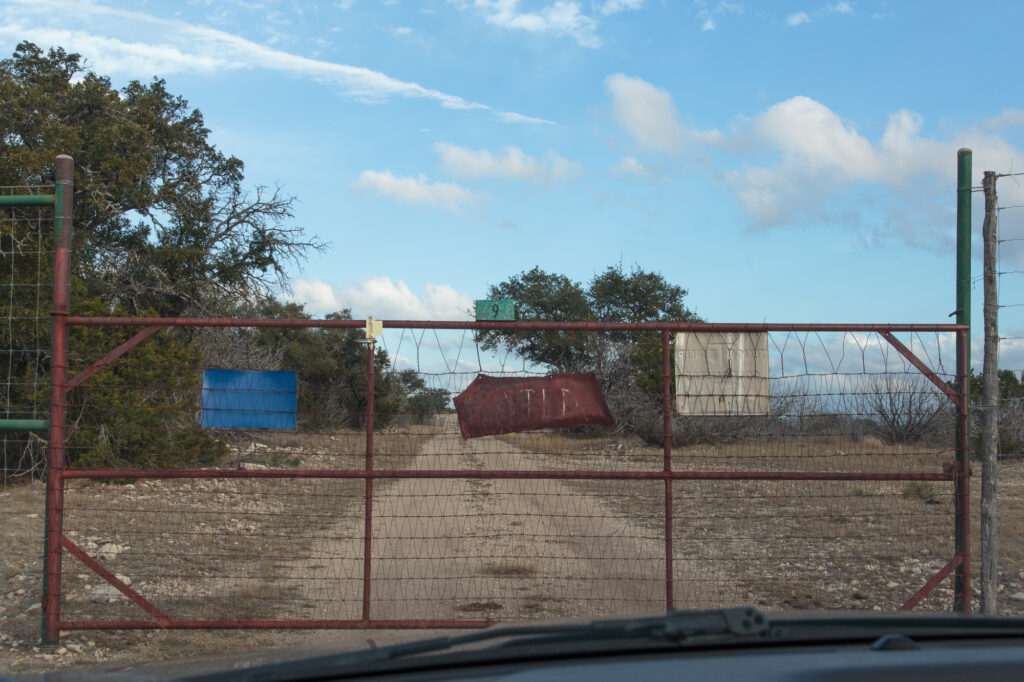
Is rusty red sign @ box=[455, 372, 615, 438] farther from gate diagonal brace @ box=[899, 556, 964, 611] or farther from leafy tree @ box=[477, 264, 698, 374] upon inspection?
leafy tree @ box=[477, 264, 698, 374]

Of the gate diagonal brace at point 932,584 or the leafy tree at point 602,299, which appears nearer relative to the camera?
the gate diagonal brace at point 932,584

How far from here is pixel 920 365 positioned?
6297 millimetres

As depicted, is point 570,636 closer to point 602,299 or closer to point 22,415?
point 22,415

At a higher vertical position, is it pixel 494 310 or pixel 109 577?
pixel 494 310

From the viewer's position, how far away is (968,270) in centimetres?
655

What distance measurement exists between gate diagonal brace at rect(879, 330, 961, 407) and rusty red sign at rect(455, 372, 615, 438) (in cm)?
222

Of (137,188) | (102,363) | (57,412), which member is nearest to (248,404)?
(102,363)

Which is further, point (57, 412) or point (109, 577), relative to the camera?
point (57, 412)

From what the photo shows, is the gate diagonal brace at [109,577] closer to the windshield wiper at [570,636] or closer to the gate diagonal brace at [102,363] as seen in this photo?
the gate diagonal brace at [102,363]

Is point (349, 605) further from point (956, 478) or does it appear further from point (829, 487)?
point (829, 487)

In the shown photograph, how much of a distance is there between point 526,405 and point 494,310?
77cm

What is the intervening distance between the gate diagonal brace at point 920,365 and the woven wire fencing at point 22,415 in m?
6.34

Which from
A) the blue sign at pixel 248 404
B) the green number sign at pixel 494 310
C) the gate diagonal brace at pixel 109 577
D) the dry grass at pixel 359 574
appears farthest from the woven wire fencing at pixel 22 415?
the green number sign at pixel 494 310

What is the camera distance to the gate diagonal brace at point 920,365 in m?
6.27
